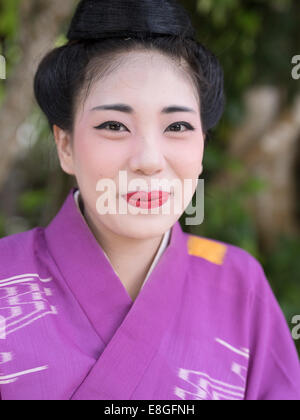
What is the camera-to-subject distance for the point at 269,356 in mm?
1407

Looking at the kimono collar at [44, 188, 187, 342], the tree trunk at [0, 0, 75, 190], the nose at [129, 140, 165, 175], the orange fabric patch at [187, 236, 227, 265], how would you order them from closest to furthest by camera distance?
the nose at [129, 140, 165, 175], the kimono collar at [44, 188, 187, 342], the orange fabric patch at [187, 236, 227, 265], the tree trunk at [0, 0, 75, 190]

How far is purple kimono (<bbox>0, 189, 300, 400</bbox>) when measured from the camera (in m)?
1.16

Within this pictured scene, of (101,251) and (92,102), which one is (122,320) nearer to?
(101,251)

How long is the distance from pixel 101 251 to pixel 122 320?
0.61ft

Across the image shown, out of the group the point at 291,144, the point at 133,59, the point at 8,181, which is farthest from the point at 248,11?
the point at 8,181

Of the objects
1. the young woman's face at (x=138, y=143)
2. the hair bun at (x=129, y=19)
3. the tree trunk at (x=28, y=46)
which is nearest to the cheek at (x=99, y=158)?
the young woman's face at (x=138, y=143)

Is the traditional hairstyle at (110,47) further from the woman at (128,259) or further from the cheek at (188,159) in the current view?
the cheek at (188,159)

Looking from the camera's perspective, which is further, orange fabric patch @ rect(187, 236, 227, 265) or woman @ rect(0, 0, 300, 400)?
orange fabric patch @ rect(187, 236, 227, 265)

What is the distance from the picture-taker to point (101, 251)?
1.31m

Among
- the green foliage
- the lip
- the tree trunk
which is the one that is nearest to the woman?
the lip

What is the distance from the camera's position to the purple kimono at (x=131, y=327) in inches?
45.8

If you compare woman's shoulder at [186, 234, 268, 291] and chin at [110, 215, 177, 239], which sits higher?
chin at [110, 215, 177, 239]

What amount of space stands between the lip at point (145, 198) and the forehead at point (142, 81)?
212mm

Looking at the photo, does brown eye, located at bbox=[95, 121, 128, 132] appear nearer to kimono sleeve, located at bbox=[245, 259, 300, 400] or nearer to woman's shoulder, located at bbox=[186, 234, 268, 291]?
woman's shoulder, located at bbox=[186, 234, 268, 291]
